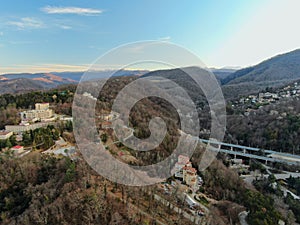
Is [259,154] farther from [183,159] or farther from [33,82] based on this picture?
[33,82]

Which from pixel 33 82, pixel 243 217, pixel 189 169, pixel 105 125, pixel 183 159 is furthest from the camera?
pixel 33 82

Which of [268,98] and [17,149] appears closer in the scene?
[17,149]

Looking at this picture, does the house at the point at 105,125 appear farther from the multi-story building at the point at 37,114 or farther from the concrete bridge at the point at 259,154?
the concrete bridge at the point at 259,154

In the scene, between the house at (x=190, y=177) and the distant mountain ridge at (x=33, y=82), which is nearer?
the house at (x=190, y=177)

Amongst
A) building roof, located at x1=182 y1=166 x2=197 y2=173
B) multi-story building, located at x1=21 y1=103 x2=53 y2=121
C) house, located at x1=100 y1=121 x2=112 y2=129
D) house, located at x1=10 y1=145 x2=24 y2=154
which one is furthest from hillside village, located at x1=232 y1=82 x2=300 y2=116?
house, located at x1=10 y1=145 x2=24 y2=154

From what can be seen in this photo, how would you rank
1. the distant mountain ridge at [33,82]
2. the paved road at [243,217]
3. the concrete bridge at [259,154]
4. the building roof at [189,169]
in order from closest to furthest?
1. the paved road at [243,217]
2. the building roof at [189,169]
3. the concrete bridge at [259,154]
4. the distant mountain ridge at [33,82]

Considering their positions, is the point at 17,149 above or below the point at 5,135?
below

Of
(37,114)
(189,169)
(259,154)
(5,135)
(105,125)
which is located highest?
(105,125)

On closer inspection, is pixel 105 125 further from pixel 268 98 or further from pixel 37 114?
→ pixel 268 98

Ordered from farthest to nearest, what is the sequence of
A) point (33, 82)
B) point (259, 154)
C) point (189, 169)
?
1. point (33, 82)
2. point (259, 154)
3. point (189, 169)

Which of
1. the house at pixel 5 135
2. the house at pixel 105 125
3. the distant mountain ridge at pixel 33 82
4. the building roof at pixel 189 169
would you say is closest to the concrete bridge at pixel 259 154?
the building roof at pixel 189 169

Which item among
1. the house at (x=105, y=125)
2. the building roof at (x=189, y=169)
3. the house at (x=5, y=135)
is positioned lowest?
the building roof at (x=189, y=169)

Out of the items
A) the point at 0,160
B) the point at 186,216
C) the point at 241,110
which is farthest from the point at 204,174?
the point at 241,110

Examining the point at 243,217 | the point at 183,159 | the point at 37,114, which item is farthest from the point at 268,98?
the point at 37,114
